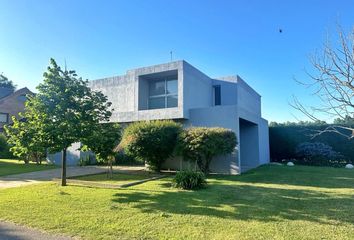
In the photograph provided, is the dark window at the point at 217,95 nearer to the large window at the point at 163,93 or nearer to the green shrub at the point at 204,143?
the large window at the point at 163,93

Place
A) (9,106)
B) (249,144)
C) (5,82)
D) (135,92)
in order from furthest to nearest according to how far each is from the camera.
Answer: (5,82) < (9,106) < (249,144) < (135,92)

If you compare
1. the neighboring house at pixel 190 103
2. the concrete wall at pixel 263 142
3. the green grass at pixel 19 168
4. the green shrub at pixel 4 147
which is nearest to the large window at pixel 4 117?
the green shrub at pixel 4 147

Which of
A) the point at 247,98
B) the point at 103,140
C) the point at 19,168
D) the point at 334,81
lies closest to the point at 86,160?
the point at 19,168

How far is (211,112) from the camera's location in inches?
635

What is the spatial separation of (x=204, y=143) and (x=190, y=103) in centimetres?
493

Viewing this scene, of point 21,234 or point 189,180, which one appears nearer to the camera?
point 21,234

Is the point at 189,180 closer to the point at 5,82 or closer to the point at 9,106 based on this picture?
the point at 9,106

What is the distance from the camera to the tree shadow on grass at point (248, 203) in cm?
650

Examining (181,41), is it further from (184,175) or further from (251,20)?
(184,175)

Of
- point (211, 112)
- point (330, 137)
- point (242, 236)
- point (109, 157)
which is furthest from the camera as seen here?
point (330, 137)

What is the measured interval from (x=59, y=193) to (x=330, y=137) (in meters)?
19.8

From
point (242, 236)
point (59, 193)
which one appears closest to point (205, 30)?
point (59, 193)

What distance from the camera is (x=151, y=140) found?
14.0m

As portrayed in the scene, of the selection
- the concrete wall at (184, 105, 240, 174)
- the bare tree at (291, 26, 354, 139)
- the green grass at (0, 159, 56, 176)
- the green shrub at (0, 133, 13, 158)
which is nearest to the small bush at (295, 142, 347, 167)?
the concrete wall at (184, 105, 240, 174)
